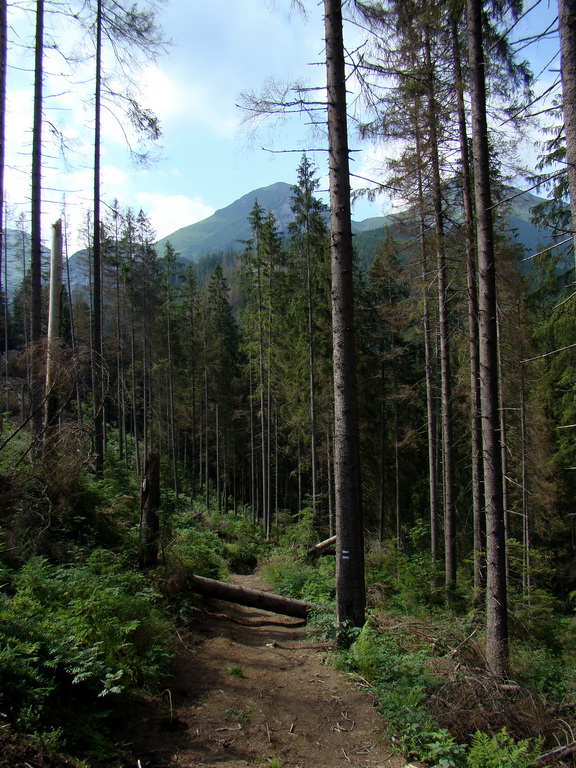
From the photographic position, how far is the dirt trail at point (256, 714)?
3.84 meters

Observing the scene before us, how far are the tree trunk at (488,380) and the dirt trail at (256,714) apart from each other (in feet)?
6.84

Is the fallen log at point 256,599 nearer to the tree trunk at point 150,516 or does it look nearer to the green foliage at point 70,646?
the tree trunk at point 150,516

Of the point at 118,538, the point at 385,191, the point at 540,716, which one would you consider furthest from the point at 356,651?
the point at 385,191

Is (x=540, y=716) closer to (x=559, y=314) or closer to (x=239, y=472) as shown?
(x=559, y=314)

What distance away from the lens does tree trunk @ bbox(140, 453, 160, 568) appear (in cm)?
711

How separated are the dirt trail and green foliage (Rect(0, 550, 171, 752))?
417mm

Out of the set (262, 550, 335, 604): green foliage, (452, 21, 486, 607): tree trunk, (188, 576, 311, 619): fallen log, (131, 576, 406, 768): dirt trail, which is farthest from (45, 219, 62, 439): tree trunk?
(452, 21, 486, 607): tree trunk

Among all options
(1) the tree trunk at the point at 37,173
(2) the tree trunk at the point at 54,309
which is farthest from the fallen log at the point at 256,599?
(1) the tree trunk at the point at 37,173

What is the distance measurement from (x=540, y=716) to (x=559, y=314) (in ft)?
46.2

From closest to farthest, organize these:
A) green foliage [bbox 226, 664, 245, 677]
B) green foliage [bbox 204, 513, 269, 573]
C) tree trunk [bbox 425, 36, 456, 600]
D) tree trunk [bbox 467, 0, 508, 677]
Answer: green foliage [bbox 226, 664, 245, 677]
tree trunk [bbox 467, 0, 508, 677]
tree trunk [bbox 425, 36, 456, 600]
green foliage [bbox 204, 513, 269, 573]

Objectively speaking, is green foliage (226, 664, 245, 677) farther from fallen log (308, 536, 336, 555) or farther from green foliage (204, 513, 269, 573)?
green foliage (204, 513, 269, 573)

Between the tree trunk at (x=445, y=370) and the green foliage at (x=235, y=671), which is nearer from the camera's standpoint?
the green foliage at (x=235, y=671)

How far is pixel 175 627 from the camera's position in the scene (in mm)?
6031

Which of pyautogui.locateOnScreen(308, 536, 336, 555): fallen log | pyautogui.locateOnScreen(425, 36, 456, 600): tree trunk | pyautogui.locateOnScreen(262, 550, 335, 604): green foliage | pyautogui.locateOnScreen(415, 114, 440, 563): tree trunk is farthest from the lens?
pyautogui.locateOnScreen(308, 536, 336, 555): fallen log
